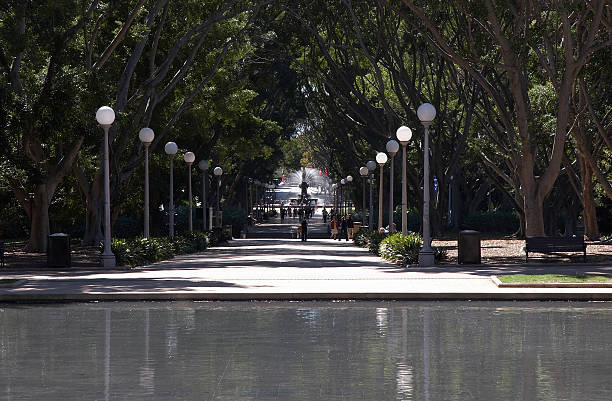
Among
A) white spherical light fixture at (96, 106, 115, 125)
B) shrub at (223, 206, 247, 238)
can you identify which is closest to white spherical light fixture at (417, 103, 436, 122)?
white spherical light fixture at (96, 106, 115, 125)

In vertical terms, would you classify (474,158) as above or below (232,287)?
above

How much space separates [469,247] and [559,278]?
7.06 metres

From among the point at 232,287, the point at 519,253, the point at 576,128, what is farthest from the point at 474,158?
the point at 232,287

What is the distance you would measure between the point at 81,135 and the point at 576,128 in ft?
59.8

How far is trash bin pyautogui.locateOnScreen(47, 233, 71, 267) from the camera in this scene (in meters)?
29.4

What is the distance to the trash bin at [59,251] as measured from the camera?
96.5 feet

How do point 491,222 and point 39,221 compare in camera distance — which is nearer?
point 39,221

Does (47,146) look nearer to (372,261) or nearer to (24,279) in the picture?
(372,261)

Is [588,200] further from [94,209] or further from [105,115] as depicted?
[105,115]

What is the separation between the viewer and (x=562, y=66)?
126ft

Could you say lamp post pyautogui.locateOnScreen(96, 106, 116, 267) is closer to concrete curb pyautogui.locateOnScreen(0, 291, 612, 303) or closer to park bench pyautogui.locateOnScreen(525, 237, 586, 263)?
concrete curb pyautogui.locateOnScreen(0, 291, 612, 303)

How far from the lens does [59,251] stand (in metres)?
29.5

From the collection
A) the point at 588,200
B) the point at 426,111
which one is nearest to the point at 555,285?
the point at 426,111

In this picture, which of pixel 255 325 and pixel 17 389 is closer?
pixel 17 389
